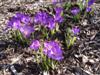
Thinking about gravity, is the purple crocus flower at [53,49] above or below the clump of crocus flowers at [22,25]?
below

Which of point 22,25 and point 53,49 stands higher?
point 22,25

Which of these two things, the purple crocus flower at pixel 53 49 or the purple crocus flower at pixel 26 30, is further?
the purple crocus flower at pixel 26 30

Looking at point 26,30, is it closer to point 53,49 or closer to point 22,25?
point 22,25

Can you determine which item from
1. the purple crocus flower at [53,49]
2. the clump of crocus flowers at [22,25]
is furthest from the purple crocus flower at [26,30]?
the purple crocus flower at [53,49]

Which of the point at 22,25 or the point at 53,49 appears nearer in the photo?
the point at 53,49

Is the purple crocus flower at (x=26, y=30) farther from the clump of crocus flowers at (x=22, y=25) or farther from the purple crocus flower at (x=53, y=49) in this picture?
the purple crocus flower at (x=53, y=49)

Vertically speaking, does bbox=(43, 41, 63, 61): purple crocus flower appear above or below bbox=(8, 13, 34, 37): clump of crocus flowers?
below

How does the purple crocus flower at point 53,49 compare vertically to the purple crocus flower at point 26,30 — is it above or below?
below

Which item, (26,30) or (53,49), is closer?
(53,49)

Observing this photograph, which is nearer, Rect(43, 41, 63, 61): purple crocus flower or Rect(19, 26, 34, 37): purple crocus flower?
Rect(43, 41, 63, 61): purple crocus flower

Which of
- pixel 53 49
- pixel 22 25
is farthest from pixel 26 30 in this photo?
pixel 53 49

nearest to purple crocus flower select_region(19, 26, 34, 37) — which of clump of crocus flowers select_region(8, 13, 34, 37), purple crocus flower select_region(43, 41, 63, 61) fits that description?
clump of crocus flowers select_region(8, 13, 34, 37)

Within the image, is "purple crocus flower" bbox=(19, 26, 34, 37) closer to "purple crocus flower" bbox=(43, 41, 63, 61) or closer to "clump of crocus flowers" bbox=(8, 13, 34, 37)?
"clump of crocus flowers" bbox=(8, 13, 34, 37)
